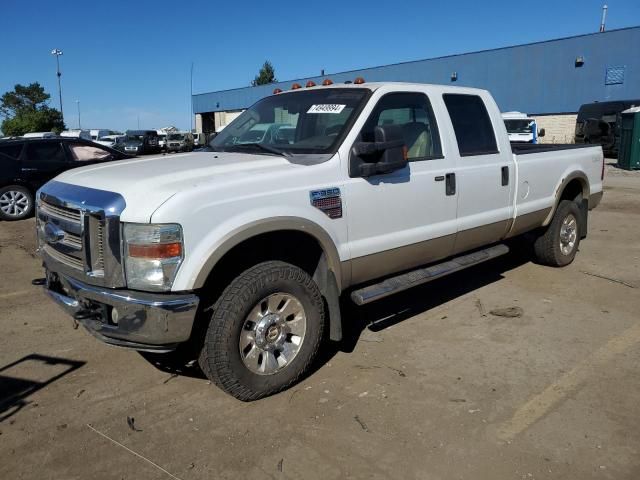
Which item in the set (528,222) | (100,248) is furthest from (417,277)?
(100,248)

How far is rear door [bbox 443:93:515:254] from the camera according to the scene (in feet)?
15.6

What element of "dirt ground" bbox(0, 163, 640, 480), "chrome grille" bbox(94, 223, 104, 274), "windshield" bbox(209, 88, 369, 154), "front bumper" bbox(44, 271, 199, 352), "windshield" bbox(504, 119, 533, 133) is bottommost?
"dirt ground" bbox(0, 163, 640, 480)

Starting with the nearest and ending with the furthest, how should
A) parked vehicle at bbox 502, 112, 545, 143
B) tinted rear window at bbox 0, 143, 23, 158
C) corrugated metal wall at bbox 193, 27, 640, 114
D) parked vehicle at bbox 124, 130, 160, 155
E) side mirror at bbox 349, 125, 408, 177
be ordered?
side mirror at bbox 349, 125, 408, 177
tinted rear window at bbox 0, 143, 23, 158
parked vehicle at bbox 502, 112, 545, 143
corrugated metal wall at bbox 193, 27, 640, 114
parked vehicle at bbox 124, 130, 160, 155

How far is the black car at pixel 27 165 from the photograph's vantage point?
10336mm

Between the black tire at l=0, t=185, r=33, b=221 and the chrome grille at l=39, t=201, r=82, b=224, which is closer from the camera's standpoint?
the chrome grille at l=39, t=201, r=82, b=224

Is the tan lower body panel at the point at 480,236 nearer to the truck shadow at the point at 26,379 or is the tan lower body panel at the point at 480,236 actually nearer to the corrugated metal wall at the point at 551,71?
the truck shadow at the point at 26,379

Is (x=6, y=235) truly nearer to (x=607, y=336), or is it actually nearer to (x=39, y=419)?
(x=39, y=419)

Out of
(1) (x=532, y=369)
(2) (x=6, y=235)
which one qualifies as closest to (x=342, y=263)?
(1) (x=532, y=369)

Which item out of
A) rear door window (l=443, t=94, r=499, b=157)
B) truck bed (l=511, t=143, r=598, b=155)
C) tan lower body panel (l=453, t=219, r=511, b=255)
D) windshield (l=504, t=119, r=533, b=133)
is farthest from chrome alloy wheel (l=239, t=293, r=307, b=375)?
windshield (l=504, t=119, r=533, b=133)

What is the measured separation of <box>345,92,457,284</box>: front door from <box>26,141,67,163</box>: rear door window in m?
8.58

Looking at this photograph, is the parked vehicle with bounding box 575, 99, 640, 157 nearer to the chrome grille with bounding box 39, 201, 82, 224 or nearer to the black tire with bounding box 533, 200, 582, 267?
the black tire with bounding box 533, 200, 582, 267

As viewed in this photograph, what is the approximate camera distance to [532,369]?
3.92m

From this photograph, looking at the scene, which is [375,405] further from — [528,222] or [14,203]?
[14,203]

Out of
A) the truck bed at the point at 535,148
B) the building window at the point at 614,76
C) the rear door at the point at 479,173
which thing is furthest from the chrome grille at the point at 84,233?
the building window at the point at 614,76
